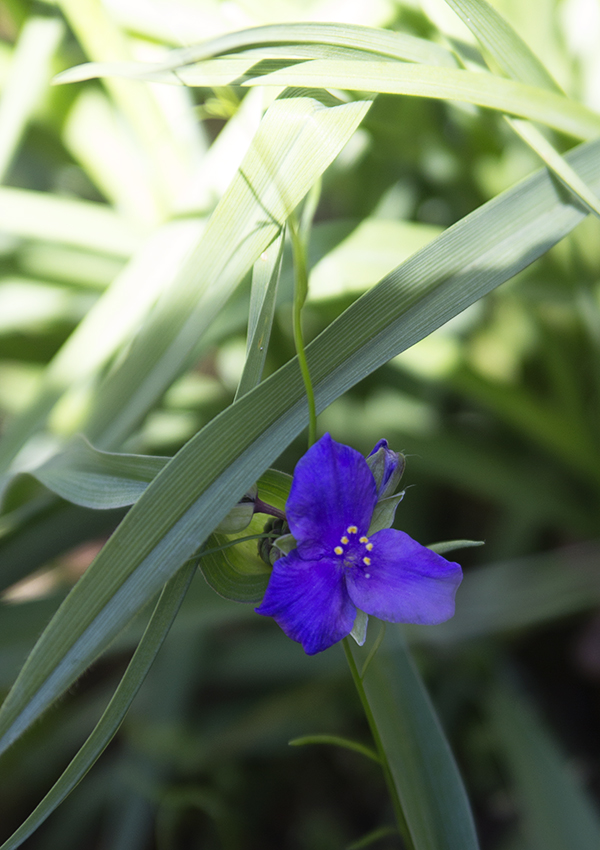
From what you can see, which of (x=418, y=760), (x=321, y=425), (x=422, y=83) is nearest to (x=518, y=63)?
(x=422, y=83)

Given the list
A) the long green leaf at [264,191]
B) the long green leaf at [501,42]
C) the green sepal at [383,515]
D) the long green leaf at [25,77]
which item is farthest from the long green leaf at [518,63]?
the long green leaf at [25,77]

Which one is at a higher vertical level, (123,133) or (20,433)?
(123,133)

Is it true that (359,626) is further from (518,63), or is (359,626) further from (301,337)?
(518,63)

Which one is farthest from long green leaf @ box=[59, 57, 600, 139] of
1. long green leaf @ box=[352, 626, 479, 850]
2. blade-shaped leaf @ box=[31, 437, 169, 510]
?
long green leaf @ box=[352, 626, 479, 850]

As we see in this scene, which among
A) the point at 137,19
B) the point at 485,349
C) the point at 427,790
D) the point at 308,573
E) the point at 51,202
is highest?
the point at 137,19

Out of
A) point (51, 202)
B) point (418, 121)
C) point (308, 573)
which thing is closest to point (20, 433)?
point (51, 202)

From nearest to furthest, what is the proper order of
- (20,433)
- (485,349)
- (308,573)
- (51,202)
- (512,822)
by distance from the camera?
1. (308,573)
2. (20,433)
3. (51,202)
4. (512,822)
5. (485,349)

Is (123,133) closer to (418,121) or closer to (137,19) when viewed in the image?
(137,19)
